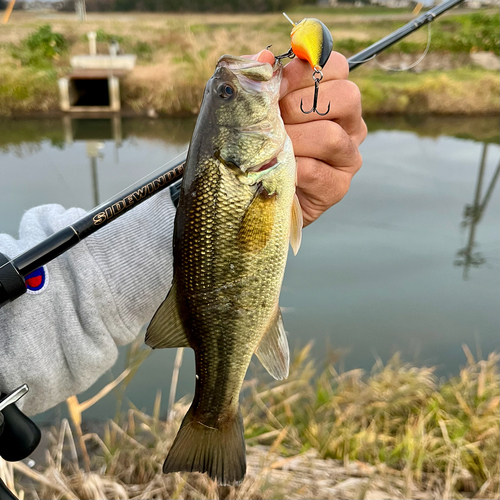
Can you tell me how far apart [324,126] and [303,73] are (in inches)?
5.0

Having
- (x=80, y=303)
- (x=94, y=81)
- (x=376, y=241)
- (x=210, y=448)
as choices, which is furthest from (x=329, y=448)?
(x=94, y=81)

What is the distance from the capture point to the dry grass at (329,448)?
6.00 ft

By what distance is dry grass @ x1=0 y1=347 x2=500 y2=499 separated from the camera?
183 cm

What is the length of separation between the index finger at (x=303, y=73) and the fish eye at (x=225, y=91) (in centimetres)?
15

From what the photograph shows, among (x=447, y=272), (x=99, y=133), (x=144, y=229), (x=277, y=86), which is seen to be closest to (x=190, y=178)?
(x=277, y=86)

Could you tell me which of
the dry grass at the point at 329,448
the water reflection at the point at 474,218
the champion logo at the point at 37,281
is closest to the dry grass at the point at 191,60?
the water reflection at the point at 474,218

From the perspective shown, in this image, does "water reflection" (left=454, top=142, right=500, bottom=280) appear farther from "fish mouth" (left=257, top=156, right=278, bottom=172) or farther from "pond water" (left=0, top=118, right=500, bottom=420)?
"fish mouth" (left=257, top=156, right=278, bottom=172)

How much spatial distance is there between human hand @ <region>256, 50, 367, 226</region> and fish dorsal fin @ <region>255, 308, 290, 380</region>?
0.36 meters

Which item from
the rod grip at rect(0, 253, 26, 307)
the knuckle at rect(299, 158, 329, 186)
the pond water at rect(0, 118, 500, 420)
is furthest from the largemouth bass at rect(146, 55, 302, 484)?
the pond water at rect(0, 118, 500, 420)

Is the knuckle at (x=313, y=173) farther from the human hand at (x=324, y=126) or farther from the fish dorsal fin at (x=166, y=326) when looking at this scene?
the fish dorsal fin at (x=166, y=326)

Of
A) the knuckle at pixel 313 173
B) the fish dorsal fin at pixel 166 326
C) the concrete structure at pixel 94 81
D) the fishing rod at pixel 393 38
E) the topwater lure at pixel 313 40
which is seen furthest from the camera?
the concrete structure at pixel 94 81

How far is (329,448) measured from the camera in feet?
7.10

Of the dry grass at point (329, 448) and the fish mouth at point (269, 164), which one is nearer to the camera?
the fish mouth at point (269, 164)

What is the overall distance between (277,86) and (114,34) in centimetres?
1209
